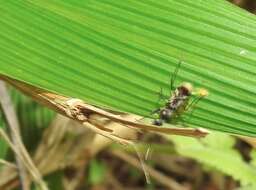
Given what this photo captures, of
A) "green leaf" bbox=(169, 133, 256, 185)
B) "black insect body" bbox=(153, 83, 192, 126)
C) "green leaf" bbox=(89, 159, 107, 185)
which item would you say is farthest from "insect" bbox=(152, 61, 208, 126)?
"green leaf" bbox=(89, 159, 107, 185)

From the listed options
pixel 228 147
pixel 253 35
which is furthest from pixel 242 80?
pixel 228 147

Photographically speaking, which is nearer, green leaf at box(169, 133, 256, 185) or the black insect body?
the black insect body

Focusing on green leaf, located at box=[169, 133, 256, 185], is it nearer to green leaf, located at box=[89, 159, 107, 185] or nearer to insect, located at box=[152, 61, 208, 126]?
insect, located at box=[152, 61, 208, 126]

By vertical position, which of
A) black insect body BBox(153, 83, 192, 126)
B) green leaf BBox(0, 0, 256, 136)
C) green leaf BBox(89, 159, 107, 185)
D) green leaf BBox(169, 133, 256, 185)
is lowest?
green leaf BBox(89, 159, 107, 185)

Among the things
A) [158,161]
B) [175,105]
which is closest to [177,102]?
[175,105]

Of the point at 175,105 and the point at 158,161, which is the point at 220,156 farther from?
the point at 158,161

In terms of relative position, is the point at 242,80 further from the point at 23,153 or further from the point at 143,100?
the point at 23,153

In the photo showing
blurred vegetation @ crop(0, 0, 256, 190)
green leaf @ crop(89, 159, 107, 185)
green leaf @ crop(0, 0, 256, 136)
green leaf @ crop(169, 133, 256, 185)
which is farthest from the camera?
green leaf @ crop(89, 159, 107, 185)
